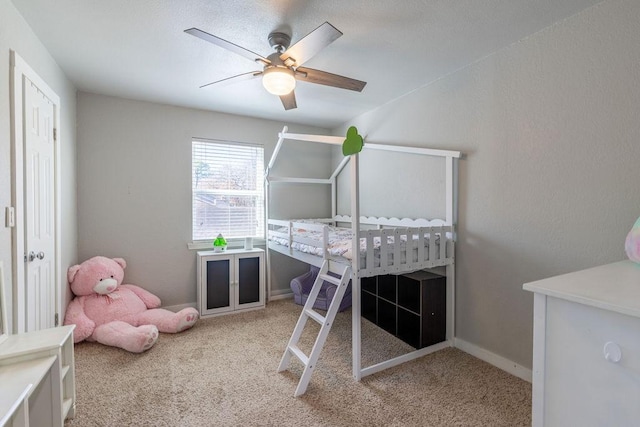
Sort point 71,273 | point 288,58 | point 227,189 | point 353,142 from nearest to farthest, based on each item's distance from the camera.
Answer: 1. point 288,58
2. point 353,142
3. point 71,273
4. point 227,189

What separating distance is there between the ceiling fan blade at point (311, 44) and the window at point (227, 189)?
200 centimetres

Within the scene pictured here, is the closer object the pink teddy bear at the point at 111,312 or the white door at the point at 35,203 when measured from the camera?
the white door at the point at 35,203

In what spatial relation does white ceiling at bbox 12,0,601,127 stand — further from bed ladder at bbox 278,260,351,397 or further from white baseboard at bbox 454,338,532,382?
white baseboard at bbox 454,338,532,382

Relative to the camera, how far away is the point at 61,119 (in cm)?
240

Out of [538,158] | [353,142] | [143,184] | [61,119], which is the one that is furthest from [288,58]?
[143,184]

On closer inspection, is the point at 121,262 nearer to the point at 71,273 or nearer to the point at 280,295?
the point at 71,273

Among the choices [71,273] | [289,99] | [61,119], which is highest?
[289,99]

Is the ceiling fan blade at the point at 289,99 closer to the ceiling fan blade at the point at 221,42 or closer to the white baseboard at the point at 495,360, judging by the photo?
the ceiling fan blade at the point at 221,42

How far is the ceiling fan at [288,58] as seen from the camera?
1.53 metres

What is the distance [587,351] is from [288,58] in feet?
6.24

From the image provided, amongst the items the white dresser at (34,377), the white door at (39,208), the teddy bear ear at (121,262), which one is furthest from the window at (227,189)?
the white dresser at (34,377)

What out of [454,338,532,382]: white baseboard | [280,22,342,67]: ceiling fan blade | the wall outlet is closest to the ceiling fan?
[280,22,342,67]: ceiling fan blade

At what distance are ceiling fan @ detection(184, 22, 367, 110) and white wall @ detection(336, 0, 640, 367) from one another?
1.00 m

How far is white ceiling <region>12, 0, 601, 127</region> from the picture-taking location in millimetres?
1654
